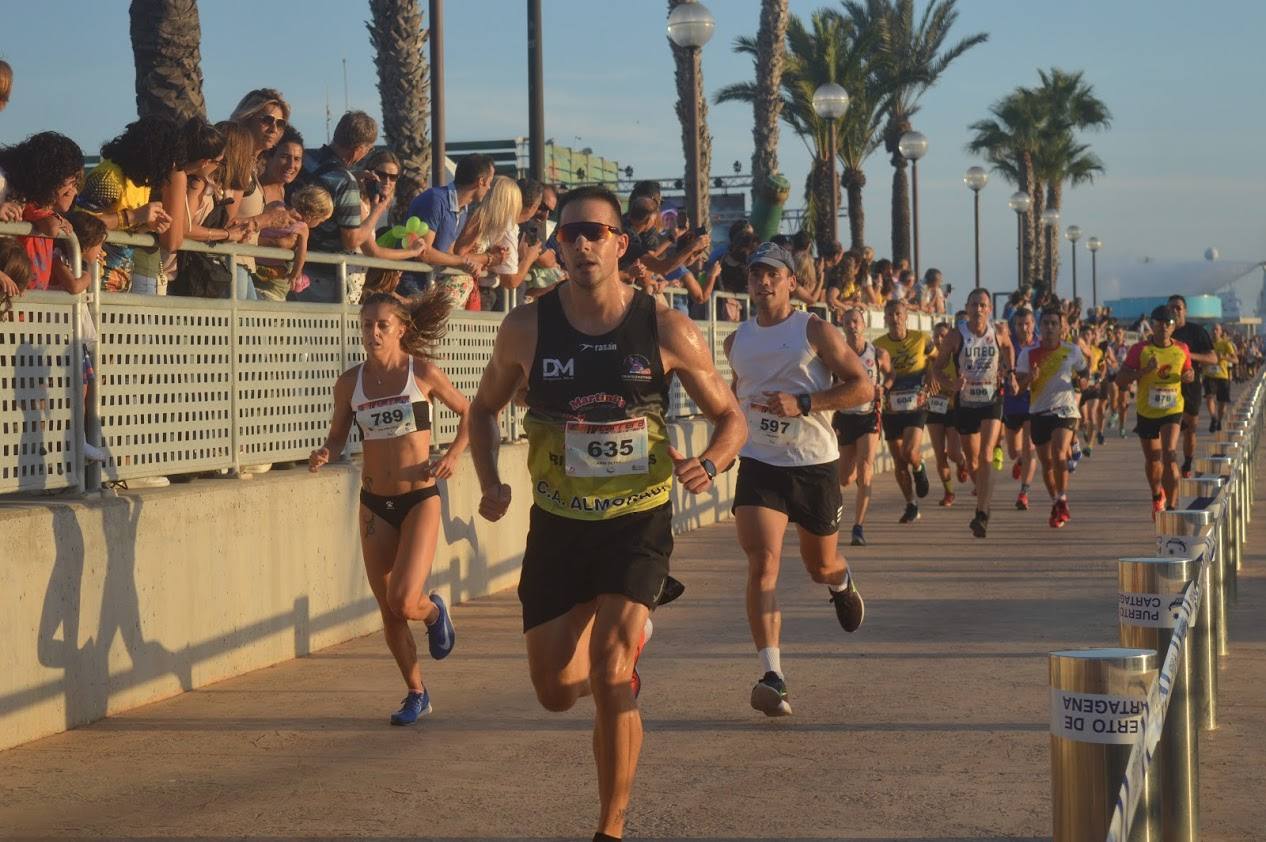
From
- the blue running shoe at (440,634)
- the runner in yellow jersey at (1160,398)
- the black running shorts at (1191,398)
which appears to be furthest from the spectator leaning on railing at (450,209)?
the black running shorts at (1191,398)

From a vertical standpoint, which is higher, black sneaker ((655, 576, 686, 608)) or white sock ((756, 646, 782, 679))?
black sneaker ((655, 576, 686, 608))

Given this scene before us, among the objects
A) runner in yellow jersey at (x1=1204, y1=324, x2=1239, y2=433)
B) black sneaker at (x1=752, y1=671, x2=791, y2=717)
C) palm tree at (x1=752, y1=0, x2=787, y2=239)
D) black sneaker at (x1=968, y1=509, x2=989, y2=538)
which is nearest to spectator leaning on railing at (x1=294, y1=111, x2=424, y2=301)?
black sneaker at (x1=752, y1=671, x2=791, y2=717)

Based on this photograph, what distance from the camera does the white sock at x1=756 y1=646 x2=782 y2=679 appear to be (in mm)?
8289

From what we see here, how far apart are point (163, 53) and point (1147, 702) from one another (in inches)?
462

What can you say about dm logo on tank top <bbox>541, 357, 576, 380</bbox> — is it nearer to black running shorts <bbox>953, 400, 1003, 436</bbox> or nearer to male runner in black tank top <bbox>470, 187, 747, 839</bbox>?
male runner in black tank top <bbox>470, 187, 747, 839</bbox>

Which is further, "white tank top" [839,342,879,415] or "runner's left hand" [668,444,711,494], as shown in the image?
"white tank top" [839,342,879,415]

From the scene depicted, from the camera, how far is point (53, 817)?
254 inches

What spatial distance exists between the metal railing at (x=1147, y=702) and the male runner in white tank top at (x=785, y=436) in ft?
5.22

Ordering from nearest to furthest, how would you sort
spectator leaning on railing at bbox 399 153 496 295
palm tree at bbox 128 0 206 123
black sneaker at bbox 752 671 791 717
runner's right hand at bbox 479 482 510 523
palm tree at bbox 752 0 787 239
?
runner's right hand at bbox 479 482 510 523, black sneaker at bbox 752 671 791 717, spectator leaning on railing at bbox 399 153 496 295, palm tree at bbox 128 0 206 123, palm tree at bbox 752 0 787 239

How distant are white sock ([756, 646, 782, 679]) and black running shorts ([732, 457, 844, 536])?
790mm

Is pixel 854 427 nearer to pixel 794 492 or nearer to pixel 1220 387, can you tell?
pixel 794 492

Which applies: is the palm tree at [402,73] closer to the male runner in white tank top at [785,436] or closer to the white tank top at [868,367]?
the white tank top at [868,367]

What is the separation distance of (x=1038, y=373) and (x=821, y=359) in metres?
8.02

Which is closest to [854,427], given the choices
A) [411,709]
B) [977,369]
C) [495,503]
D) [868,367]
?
[868,367]
